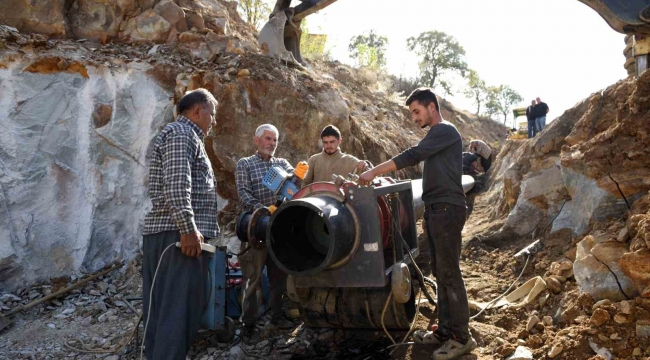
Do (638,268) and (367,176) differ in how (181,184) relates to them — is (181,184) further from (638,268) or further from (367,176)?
(638,268)

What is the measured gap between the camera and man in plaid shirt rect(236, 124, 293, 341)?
173 inches

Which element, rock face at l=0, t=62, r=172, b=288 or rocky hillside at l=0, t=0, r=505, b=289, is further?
rocky hillside at l=0, t=0, r=505, b=289

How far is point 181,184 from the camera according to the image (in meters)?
3.34

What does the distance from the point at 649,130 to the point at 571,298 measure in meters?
1.50

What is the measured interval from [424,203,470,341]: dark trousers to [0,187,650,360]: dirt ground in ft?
0.76

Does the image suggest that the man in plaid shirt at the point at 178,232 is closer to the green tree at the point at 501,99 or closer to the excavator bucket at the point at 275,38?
the excavator bucket at the point at 275,38

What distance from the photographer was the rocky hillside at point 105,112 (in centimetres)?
612

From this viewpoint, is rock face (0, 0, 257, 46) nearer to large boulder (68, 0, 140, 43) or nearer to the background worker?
large boulder (68, 0, 140, 43)

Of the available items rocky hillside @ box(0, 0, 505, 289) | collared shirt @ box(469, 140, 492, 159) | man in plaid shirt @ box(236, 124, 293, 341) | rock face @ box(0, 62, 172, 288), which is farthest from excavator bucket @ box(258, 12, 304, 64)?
man in plaid shirt @ box(236, 124, 293, 341)

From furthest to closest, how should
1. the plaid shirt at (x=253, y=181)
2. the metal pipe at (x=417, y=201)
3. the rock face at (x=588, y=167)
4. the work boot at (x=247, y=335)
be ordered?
the metal pipe at (x=417, y=201), the plaid shirt at (x=253, y=181), the work boot at (x=247, y=335), the rock face at (x=588, y=167)

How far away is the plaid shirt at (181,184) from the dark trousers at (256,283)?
0.79m

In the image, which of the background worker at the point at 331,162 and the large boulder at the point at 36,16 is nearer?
the background worker at the point at 331,162

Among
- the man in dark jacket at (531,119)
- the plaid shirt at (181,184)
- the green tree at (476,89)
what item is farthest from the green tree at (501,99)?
the plaid shirt at (181,184)

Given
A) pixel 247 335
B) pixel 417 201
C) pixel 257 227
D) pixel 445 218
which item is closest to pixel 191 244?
pixel 257 227
